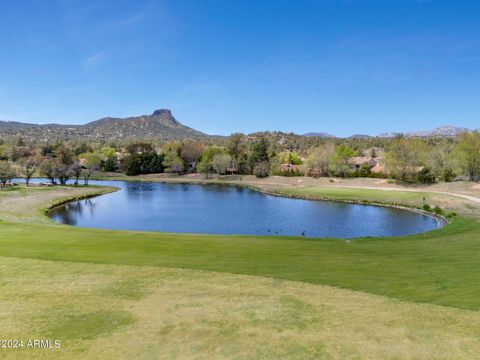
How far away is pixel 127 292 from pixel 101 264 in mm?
3903

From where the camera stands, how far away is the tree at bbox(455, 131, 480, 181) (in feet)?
249

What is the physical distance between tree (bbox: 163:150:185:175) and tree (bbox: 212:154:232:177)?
518 inches

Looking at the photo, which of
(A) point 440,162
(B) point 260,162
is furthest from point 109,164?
(A) point 440,162

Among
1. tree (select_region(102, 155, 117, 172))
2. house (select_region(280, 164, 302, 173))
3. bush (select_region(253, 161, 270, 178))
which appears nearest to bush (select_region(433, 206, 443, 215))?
house (select_region(280, 164, 302, 173))

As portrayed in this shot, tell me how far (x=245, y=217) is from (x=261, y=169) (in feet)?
200

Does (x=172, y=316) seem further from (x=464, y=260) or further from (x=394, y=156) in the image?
(x=394, y=156)

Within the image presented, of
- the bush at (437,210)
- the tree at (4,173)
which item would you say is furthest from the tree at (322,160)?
the tree at (4,173)

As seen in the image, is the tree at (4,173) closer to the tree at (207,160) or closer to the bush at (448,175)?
the tree at (207,160)

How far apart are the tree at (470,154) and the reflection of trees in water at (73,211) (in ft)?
227

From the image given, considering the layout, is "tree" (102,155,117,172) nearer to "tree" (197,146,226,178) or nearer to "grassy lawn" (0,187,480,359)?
"tree" (197,146,226,178)

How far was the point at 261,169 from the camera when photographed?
109000 mm

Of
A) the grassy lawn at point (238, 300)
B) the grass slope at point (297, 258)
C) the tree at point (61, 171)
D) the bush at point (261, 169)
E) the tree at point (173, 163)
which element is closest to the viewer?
the grassy lawn at point (238, 300)

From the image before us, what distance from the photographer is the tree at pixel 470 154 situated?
75.9 meters

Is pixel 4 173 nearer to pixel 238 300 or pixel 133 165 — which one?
pixel 133 165
